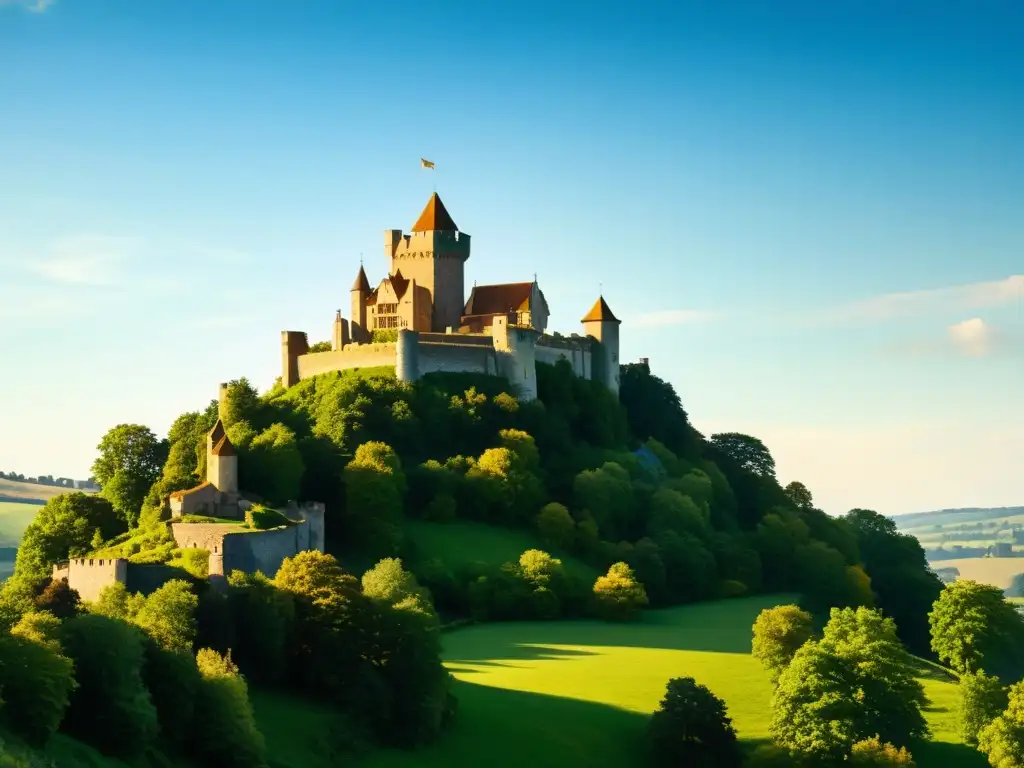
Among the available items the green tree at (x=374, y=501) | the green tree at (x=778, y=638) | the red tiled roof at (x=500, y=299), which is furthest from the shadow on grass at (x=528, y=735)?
the red tiled roof at (x=500, y=299)

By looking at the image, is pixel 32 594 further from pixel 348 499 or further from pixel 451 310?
pixel 451 310

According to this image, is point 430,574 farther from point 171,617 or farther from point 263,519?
point 171,617

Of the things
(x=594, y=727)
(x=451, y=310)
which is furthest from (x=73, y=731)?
(x=451, y=310)

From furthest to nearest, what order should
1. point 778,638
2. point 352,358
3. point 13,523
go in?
point 13,523 → point 352,358 → point 778,638

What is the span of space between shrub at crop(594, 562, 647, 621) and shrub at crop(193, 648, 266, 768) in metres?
38.0

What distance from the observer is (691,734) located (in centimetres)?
5775

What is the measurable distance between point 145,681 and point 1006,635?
4555cm

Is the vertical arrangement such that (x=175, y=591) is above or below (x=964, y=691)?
above

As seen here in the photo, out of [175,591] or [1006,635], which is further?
[1006,635]

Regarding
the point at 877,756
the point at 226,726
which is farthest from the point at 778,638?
the point at 226,726

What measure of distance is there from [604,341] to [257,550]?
52298 mm

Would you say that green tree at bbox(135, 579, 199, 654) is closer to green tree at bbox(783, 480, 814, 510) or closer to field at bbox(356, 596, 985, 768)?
field at bbox(356, 596, 985, 768)

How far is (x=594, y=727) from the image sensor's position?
59406 mm

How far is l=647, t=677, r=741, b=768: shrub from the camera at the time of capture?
57375 millimetres
